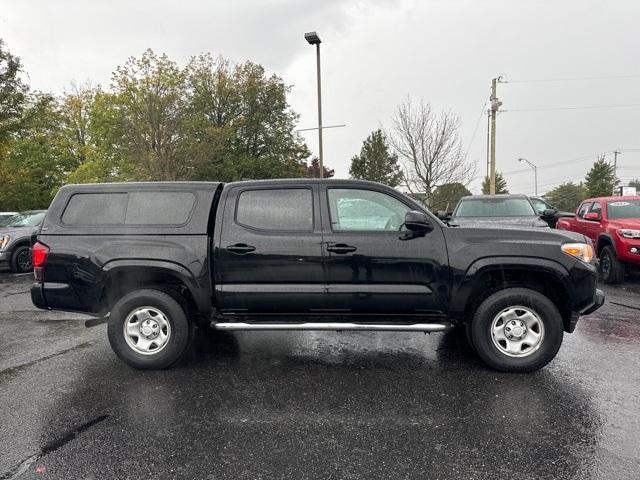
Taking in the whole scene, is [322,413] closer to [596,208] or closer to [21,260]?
[596,208]

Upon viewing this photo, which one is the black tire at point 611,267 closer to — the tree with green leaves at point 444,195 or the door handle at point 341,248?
the door handle at point 341,248

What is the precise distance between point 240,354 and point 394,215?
226cm

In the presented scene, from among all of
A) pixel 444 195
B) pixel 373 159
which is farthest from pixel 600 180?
pixel 444 195

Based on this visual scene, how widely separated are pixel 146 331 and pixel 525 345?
3.67m

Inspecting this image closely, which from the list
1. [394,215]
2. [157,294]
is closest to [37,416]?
[157,294]

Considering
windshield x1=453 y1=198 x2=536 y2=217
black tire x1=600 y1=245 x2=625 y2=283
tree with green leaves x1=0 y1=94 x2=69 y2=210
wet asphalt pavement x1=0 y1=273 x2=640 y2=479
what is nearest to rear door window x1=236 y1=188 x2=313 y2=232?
wet asphalt pavement x1=0 y1=273 x2=640 y2=479

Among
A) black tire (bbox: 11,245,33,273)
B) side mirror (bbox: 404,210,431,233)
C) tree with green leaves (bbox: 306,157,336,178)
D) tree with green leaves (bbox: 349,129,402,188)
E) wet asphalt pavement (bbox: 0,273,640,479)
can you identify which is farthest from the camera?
tree with green leaves (bbox: 349,129,402,188)

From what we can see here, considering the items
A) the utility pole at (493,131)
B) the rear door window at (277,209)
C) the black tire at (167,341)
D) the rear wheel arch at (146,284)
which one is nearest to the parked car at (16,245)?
the rear wheel arch at (146,284)

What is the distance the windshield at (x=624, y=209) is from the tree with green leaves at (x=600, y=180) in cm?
6258

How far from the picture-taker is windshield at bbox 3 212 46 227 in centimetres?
1154

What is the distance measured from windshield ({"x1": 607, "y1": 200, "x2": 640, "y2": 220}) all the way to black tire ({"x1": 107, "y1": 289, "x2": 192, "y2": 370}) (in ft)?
29.0

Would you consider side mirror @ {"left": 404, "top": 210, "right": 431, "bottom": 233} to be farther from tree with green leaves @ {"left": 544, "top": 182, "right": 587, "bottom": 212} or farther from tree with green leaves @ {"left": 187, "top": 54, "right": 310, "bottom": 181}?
tree with green leaves @ {"left": 544, "top": 182, "right": 587, "bottom": 212}

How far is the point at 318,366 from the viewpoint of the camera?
4.29 m

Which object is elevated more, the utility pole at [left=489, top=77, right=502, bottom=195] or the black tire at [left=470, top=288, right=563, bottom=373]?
the utility pole at [left=489, top=77, right=502, bottom=195]
